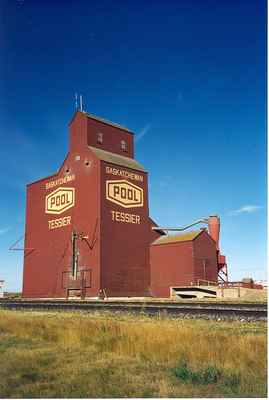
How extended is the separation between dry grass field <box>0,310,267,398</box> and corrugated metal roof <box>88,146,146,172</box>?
95.7 ft

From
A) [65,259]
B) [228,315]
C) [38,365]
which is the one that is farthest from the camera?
[65,259]

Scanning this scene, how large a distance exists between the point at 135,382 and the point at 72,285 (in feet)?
108

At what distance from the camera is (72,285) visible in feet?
125

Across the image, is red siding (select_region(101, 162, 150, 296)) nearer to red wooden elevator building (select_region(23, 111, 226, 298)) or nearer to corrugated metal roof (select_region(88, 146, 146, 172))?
red wooden elevator building (select_region(23, 111, 226, 298))

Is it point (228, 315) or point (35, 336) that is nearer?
point (35, 336)

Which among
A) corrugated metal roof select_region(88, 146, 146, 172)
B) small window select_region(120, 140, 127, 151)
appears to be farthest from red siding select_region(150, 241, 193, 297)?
small window select_region(120, 140, 127, 151)

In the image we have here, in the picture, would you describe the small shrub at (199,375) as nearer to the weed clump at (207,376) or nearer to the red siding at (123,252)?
the weed clump at (207,376)

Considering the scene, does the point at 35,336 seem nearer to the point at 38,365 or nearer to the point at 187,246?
the point at 38,365

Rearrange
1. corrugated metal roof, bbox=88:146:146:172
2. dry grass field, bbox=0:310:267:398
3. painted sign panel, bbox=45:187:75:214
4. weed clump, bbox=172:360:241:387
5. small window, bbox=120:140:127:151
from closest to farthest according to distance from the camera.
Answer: dry grass field, bbox=0:310:267:398, weed clump, bbox=172:360:241:387, corrugated metal roof, bbox=88:146:146:172, painted sign panel, bbox=45:187:75:214, small window, bbox=120:140:127:151

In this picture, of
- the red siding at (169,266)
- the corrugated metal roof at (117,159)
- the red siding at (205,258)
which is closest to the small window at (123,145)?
the corrugated metal roof at (117,159)

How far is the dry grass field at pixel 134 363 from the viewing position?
5688 millimetres

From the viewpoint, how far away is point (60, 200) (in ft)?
137

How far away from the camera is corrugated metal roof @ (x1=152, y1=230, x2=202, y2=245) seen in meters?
38.3

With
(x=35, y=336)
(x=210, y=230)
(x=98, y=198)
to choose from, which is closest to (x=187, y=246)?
(x=210, y=230)
